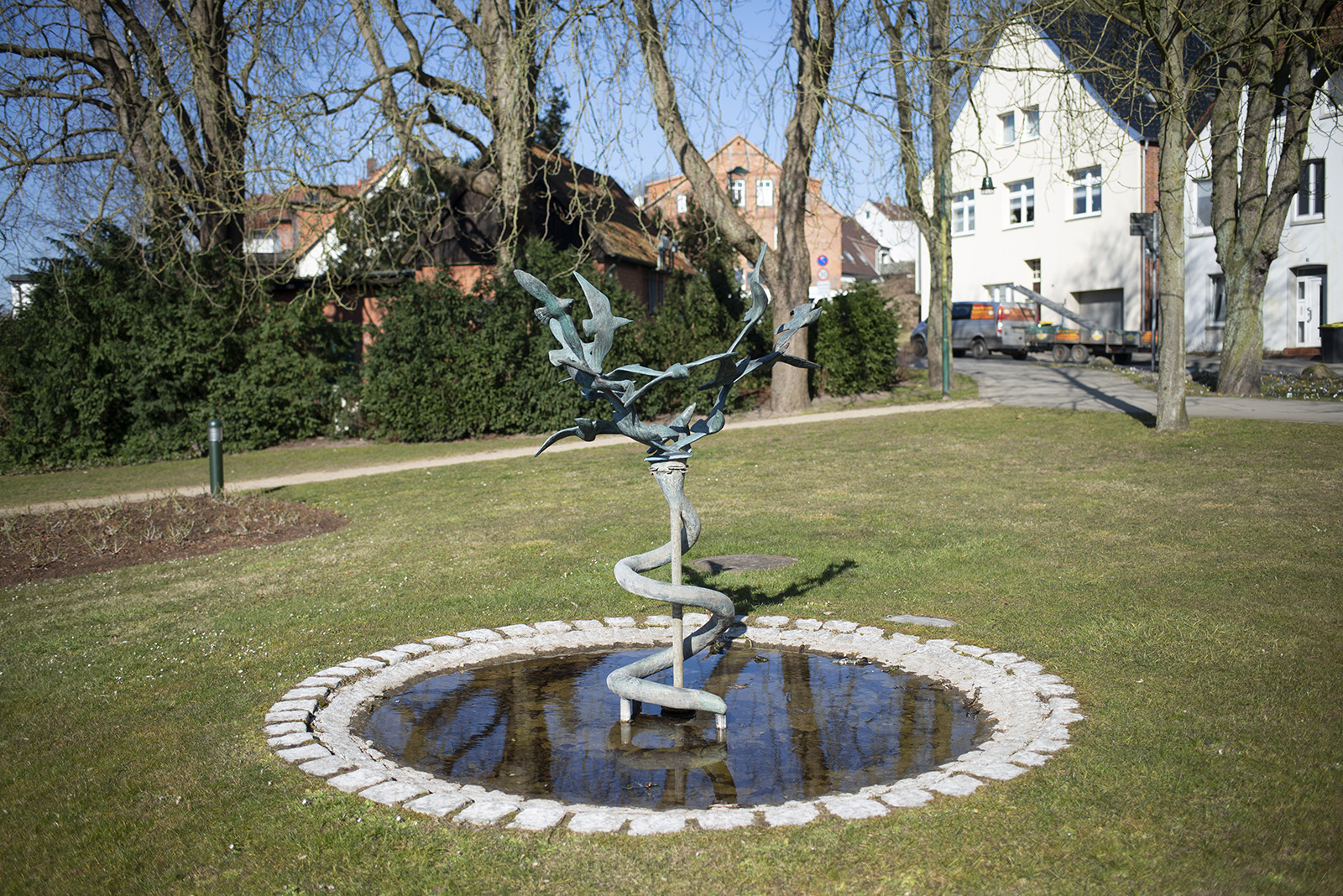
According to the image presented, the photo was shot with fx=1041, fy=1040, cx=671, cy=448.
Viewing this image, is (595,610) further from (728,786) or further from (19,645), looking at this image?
(19,645)

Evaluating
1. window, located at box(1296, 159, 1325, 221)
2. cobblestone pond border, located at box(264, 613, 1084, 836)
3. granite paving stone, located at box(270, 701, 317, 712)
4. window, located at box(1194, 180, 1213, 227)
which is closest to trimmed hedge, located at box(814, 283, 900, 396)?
cobblestone pond border, located at box(264, 613, 1084, 836)

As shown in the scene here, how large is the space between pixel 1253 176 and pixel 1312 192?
15588 mm

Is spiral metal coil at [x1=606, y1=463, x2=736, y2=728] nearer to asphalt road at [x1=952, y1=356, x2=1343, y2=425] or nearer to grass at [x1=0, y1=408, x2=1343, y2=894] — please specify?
grass at [x1=0, y1=408, x2=1343, y2=894]

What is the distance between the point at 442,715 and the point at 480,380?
13509 mm

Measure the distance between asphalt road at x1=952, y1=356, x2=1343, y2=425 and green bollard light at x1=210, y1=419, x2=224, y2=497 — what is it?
41.8 feet

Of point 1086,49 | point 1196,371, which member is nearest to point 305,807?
point 1086,49

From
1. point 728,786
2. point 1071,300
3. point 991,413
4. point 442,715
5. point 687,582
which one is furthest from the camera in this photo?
point 1071,300

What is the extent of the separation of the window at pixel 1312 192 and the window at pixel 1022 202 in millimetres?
9889

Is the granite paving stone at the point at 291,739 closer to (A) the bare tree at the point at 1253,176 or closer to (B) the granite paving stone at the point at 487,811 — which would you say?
(B) the granite paving stone at the point at 487,811

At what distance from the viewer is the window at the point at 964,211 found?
135ft

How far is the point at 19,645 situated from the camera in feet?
21.7

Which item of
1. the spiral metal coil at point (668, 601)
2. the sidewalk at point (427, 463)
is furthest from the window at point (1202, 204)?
the spiral metal coil at point (668, 601)

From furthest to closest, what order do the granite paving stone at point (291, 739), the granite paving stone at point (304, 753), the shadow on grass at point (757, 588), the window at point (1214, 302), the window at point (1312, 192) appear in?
the window at point (1214, 302)
the window at point (1312, 192)
the shadow on grass at point (757, 588)
the granite paving stone at point (291, 739)
the granite paving stone at point (304, 753)

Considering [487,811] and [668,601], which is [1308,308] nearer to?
[668,601]
